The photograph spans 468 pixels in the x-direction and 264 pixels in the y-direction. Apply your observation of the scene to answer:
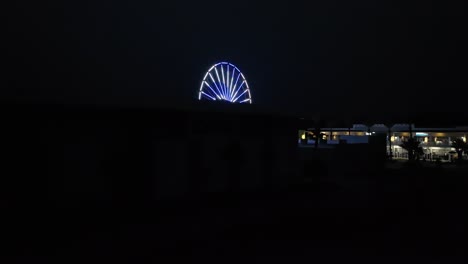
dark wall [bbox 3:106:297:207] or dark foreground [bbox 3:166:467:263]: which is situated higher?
dark wall [bbox 3:106:297:207]

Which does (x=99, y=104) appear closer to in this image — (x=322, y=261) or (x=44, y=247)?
(x=44, y=247)

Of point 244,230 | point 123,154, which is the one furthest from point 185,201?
point 244,230

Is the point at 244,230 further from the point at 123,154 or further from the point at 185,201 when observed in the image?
the point at 123,154

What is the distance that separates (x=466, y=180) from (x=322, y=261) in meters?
21.1

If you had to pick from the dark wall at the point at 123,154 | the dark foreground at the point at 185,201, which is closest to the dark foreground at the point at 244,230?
the dark foreground at the point at 185,201

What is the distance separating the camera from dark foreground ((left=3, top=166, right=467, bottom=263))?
30.7 feet

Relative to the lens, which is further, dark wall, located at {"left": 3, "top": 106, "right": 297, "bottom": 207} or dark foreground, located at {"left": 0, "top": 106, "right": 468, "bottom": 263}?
dark wall, located at {"left": 3, "top": 106, "right": 297, "bottom": 207}

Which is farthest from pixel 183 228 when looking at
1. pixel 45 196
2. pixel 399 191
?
pixel 399 191

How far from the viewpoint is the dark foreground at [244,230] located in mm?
9359

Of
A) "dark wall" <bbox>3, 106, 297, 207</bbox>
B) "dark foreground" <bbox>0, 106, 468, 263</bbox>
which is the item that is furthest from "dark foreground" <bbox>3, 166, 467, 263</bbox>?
"dark wall" <bbox>3, 106, 297, 207</bbox>

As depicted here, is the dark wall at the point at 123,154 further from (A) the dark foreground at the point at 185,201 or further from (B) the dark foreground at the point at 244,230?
(B) the dark foreground at the point at 244,230

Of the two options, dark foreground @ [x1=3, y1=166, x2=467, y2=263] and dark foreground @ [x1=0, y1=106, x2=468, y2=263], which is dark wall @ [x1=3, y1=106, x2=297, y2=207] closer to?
dark foreground @ [x1=0, y1=106, x2=468, y2=263]

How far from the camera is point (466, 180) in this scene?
1021 inches

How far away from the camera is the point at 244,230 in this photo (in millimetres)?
11711
